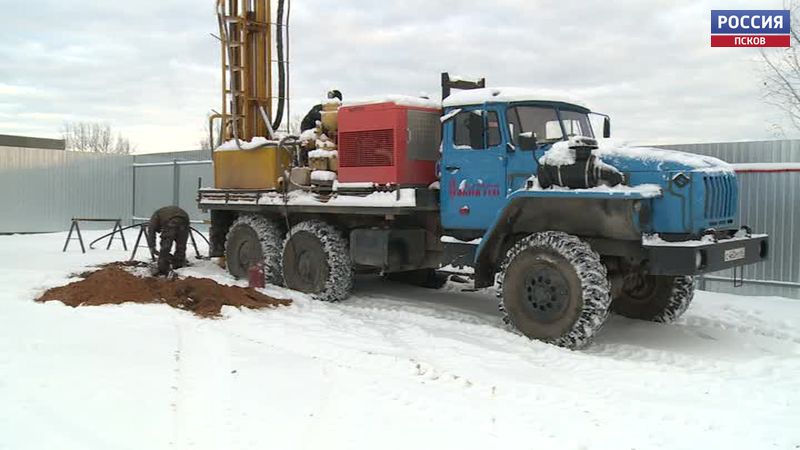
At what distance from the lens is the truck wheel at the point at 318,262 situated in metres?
9.74

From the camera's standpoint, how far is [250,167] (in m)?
11.5

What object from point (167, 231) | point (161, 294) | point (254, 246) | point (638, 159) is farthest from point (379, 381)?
point (167, 231)

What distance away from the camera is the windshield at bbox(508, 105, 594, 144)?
7.97 meters

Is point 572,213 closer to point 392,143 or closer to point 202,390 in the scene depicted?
point 392,143

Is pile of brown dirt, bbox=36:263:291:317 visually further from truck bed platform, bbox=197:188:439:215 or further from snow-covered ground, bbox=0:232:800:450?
truck bed platform, bbox=197:188:439:215

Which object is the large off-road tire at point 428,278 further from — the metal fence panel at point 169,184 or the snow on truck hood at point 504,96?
the metal fence panel at point 169,184

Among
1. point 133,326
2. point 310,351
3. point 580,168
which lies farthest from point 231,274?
point 580,168

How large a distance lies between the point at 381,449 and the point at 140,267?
911cm

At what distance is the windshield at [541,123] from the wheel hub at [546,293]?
1639 mm

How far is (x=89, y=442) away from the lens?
4113 millimetres

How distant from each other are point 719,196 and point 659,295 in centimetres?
162

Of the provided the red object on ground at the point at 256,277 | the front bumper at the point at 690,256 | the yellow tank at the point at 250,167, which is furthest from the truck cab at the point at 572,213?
the yellow tank at the point at 250,167

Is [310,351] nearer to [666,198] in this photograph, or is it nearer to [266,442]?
[266,442]

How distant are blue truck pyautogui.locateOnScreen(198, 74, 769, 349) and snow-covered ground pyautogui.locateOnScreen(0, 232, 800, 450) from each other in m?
0.57
